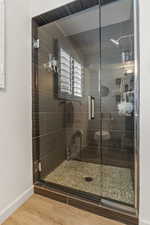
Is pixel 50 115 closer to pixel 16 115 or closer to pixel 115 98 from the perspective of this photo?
pixel 16 115

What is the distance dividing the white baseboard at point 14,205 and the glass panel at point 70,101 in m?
0.27

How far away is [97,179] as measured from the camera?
74.9 inches

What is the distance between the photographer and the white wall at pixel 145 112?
1.09 m

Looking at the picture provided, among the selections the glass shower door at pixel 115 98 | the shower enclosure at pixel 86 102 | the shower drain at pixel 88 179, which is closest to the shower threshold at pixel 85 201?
the shower enclosure at pixel 86 102

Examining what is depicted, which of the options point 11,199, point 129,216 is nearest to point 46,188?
point 11,199

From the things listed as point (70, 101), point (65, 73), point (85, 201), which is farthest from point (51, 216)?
point (65, 73)

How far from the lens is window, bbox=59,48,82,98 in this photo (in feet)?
7.45

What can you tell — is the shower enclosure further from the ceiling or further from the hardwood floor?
the hardwood floor

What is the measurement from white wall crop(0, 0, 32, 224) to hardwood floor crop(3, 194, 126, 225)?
0.32 ft

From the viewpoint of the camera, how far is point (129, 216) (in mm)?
1176

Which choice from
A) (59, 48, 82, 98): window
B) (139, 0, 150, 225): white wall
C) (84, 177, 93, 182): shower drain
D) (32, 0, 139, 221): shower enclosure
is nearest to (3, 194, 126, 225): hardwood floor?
(32, 0, 139, 221): shower enclosure

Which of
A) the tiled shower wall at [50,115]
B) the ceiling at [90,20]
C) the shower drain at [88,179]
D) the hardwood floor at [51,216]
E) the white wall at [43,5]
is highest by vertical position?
the ceiling at [90,20]

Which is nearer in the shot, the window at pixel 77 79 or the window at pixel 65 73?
the window at pixel 65 73

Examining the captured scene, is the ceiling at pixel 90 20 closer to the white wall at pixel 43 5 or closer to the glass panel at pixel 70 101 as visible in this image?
the glass panel at pixel 70 101
